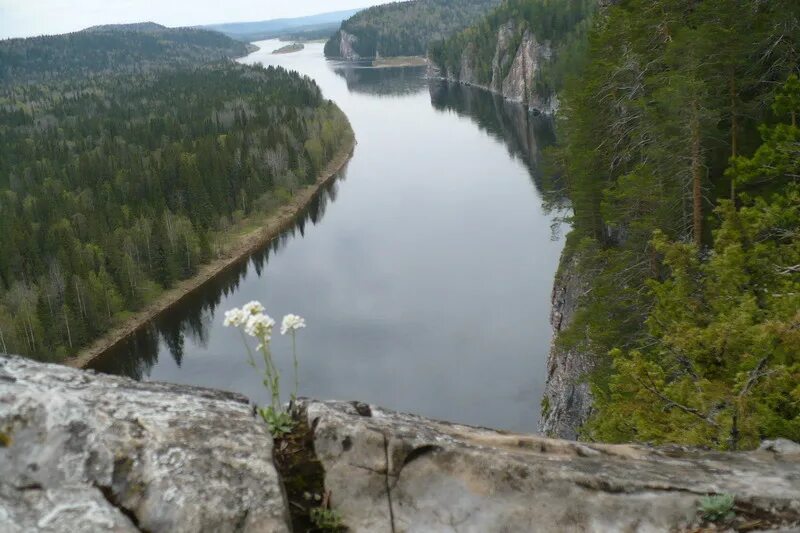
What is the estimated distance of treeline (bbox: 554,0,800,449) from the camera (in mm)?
12266

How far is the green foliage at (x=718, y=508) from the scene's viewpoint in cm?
573

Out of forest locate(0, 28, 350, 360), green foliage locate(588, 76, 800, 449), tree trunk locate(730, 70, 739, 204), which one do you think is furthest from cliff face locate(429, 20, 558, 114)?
green foliage locate(588, 76, 800, 449)

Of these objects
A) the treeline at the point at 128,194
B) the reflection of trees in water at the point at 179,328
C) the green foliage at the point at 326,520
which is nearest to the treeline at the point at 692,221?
the green foliage at the point at 326,520

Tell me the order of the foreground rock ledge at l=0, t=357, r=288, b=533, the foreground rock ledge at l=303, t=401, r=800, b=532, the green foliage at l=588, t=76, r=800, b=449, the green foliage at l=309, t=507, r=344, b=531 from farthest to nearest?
the green foliage at l=588, t=76, r=800, b=449
the foreground rock ledge at l=303, t=401, r=800, b=532
the green foliage at l=309, t=507, r=344, b=531
the foreground rock ledge at l=0, t=357, r=288, b=533

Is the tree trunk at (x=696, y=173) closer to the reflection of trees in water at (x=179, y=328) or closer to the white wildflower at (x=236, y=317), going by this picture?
the white wildflower at (x=236, y=317)

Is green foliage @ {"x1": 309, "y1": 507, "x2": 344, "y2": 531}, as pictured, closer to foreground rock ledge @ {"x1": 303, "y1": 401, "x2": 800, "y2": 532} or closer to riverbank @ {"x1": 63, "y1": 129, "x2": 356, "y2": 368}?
foreground rock ledge @ {"x1": 303, "y1": 401, "x2": 800, "y2": 532}

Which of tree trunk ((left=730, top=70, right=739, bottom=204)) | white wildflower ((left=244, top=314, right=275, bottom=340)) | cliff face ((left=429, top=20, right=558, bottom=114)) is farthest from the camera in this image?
cliff face ((left=429, top=20, right=558, bottom=114))

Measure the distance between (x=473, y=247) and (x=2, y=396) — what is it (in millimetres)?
64787

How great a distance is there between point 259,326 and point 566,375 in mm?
28752

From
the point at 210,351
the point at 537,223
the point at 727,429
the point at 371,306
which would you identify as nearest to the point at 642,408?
the point at 727,429

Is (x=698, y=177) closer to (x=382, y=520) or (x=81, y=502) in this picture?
(x=382, y=520)

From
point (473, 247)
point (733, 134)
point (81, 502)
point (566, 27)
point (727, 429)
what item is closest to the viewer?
point (81, 502)

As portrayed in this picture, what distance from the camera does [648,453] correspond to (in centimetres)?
703

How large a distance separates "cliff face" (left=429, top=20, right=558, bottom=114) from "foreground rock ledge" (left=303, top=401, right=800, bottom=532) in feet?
447
